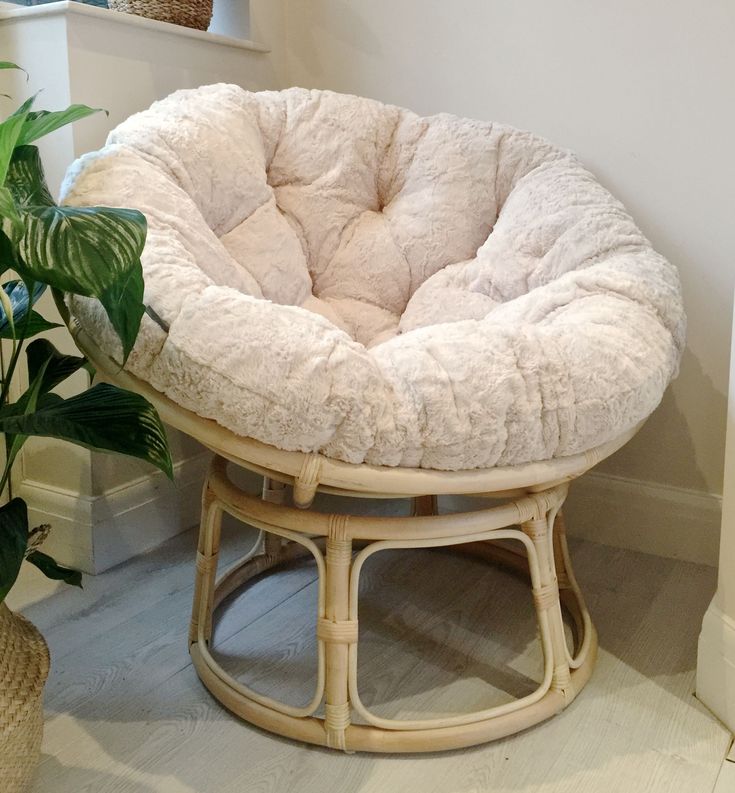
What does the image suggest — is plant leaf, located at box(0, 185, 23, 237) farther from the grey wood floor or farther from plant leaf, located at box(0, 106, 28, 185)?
the grey wood floor

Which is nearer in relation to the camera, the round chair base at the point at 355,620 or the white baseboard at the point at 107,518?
the round chair base at the point at 355,620

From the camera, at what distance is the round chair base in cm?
103

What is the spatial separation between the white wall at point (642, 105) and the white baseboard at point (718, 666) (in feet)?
1.54

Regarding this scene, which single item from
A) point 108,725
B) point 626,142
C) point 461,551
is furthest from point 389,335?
point 108,725

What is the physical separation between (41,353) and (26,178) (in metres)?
0.22

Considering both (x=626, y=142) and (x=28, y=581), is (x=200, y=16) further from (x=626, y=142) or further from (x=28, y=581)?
(x=28, y=581)

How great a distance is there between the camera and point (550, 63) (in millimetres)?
1602

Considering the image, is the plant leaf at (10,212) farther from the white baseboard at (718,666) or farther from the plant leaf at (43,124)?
the white baseboard at (718,666)

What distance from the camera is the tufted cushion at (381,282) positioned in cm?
93

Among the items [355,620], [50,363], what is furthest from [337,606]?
[50,363]

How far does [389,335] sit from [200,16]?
2.47 feet

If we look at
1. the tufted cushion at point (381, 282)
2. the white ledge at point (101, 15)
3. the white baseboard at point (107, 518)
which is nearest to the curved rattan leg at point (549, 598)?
the tufted cushion at point (381, 282)

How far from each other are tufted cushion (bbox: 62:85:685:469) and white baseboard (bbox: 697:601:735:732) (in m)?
0.33

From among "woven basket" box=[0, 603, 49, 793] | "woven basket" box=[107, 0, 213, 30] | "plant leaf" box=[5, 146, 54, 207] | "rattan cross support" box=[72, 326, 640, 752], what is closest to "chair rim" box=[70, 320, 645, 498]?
"rattan cross support" box=[72, 326, 640, 752]
